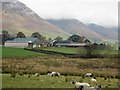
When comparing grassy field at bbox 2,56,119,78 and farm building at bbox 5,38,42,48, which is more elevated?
farm building at bbox 5,38,42,48

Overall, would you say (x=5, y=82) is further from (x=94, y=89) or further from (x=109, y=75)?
(x=109, y=75)

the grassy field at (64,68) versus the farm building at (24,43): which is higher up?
the farm building at (24,43)

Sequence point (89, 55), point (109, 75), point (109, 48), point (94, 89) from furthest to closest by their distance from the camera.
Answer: point (109, 48), point (89, 55), point (109, 75), point (94, 89)

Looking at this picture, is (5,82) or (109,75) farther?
(109,75)

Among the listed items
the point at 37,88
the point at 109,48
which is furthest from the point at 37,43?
the point at 37,88

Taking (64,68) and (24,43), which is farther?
(24,43)

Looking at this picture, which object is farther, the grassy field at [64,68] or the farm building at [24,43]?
the farm building at [24,43]

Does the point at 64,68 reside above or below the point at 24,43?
below

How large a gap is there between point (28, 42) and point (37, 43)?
179 inches

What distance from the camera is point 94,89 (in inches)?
781

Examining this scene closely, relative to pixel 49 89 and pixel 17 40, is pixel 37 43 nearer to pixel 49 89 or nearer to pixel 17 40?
pixel 17 40

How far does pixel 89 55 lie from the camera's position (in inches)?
2825

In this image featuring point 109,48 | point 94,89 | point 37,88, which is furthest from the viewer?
point 109,48

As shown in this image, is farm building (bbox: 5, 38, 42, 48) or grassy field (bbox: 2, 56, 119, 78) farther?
farm building (bbox: 5, 38, 42, 48)
